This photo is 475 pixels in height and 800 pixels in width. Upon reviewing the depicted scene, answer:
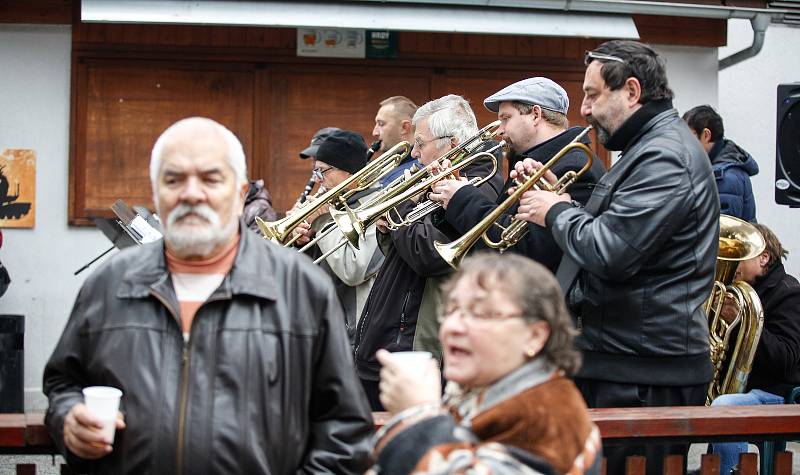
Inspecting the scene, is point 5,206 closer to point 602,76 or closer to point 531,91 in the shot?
point 531,91

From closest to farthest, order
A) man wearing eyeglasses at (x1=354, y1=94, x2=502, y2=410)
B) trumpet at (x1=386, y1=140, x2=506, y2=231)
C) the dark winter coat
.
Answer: man wearing eyeglasses at (x1=354, y1=94, x2=502, y2=410) → trumpet at (x1=386, y1=140, x2=506, y2=231) → the dark winter coat

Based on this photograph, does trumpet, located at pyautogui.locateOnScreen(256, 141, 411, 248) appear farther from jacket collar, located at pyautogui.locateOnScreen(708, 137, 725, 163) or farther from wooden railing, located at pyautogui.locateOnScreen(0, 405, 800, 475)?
jacket collar, located at pyautogui.locateOnScreen(708, 137, 725, 163)

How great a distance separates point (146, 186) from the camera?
364 inches

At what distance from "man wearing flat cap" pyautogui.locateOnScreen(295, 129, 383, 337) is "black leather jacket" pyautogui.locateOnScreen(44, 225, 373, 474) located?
8.44ft

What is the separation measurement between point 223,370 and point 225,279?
0.24 meters

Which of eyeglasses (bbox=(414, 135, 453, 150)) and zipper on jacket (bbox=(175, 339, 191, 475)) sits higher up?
eyeglasses (bbox=(414, 135, 453, 150))

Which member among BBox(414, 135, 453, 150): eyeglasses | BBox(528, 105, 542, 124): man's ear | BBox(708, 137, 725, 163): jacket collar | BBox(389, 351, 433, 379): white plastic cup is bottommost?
BBox(389, 351, 433, 379): white plastic cup

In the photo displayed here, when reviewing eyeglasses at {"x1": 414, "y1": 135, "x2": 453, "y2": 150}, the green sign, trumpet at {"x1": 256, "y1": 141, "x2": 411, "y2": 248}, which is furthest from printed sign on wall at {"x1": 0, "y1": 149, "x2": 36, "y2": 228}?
eyeglasses at {"x1": 414, "y1": 135, "x2": 453, "y2": 150}

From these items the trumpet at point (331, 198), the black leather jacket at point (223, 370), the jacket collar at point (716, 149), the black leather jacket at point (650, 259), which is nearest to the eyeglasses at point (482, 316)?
the black leather jacket at point (223, 370)

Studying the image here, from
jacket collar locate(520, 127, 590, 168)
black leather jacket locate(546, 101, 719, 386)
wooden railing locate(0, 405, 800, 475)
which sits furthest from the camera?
jacket collar locate(520, 127, 590, 168)

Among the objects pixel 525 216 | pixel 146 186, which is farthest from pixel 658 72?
pixel 146 186

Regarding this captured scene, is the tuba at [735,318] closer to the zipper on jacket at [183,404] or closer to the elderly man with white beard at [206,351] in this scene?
the elderly man with white beard at [206,351]

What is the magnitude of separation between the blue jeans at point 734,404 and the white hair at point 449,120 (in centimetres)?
187

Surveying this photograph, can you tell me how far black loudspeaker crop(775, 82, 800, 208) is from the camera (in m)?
6.47
